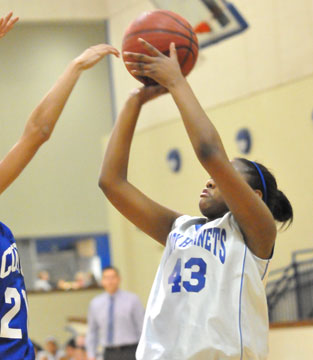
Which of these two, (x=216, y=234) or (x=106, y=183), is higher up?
(x=106, y=183)

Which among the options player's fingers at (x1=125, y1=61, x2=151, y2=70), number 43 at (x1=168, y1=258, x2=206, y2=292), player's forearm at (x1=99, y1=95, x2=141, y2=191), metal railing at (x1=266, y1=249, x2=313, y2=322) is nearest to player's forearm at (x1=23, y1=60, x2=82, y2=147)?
player's fingers at (x1=125, y1=61, x2=151, y2=70)

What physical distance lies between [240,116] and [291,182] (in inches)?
59.3

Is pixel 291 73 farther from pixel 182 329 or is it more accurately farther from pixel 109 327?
pixel 182 329

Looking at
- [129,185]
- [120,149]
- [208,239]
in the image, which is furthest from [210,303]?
[120,149]

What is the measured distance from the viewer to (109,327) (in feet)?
28.1

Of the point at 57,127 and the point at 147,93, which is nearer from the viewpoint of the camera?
the point at 147,93

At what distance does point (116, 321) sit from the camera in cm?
850

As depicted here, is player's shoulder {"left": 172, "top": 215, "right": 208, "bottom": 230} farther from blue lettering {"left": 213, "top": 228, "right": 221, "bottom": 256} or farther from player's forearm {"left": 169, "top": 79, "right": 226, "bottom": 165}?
player's forearm {"left": 169, "top": 79, "right": 226, "bottom": 165}

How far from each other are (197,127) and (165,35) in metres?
0.72

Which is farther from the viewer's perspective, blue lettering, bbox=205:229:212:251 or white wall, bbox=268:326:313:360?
white wall, bbox=268:326:313:360

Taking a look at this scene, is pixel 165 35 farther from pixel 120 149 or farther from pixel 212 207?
pixel 212 207

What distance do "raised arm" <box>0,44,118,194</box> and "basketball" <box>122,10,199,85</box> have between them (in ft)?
1.45

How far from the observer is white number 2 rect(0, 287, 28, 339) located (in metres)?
2.62

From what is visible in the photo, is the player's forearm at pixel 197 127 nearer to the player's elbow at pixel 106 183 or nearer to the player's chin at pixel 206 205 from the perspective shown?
the player's chin at pixel 206 205
